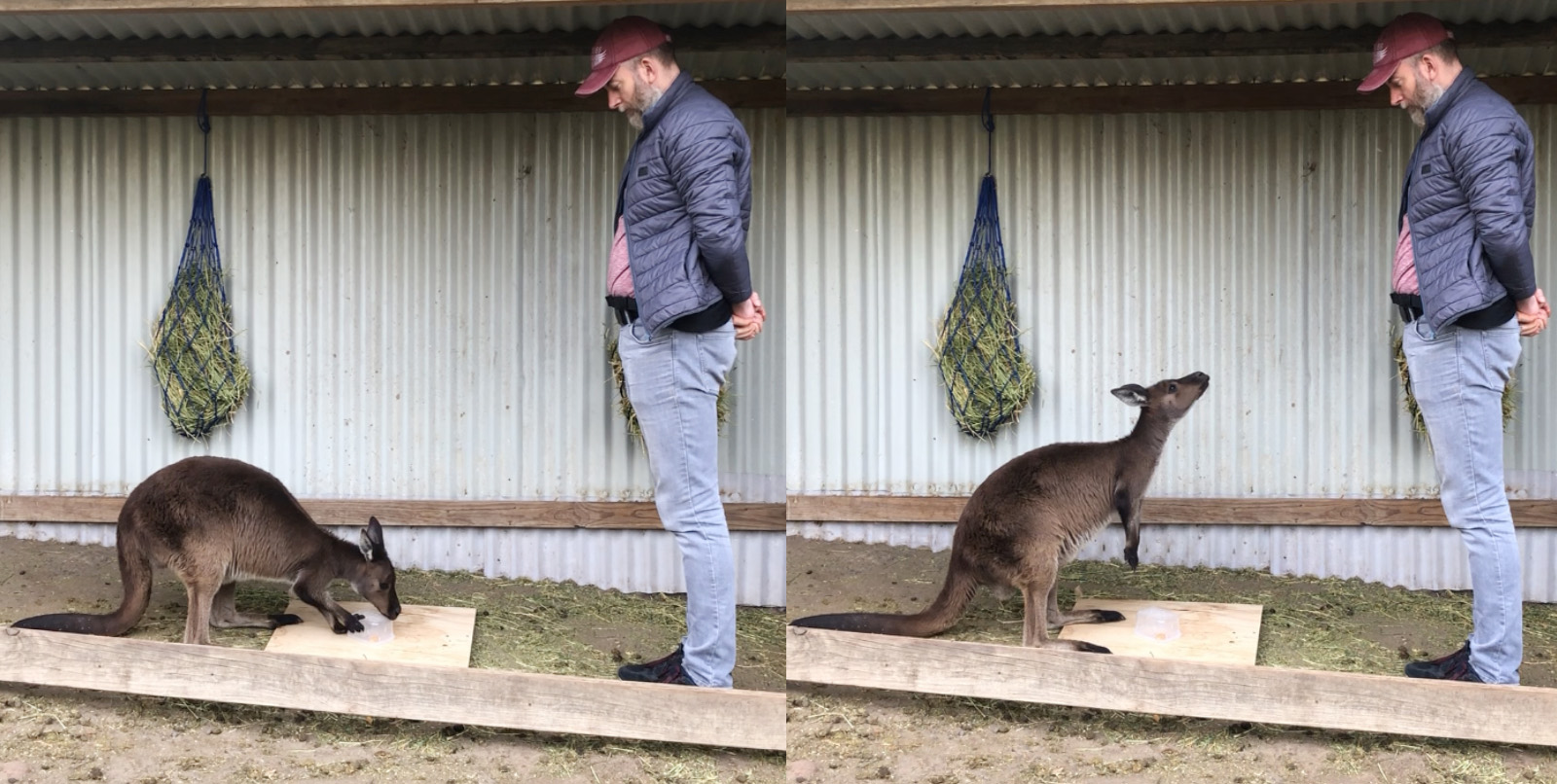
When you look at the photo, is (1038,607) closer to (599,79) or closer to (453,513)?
(599,79)

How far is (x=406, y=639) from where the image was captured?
17.0 ft

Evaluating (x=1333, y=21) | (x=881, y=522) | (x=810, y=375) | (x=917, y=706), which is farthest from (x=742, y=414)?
(x=1333, y=21)

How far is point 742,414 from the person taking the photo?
21.4 ft

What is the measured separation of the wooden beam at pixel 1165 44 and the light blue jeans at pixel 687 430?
2163mm

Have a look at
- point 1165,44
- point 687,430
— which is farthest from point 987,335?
point 687,430

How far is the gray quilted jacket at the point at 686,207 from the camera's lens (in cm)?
384

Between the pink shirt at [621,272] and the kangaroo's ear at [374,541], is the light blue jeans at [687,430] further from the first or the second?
the kangaroo's ear at [374,541]

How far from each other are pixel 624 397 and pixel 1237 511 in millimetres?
3124

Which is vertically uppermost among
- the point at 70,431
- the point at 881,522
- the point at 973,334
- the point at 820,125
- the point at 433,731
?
the point at 820,125

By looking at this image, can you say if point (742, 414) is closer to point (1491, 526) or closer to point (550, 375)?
point (550, 375)

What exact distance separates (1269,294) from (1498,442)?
234 centimetres

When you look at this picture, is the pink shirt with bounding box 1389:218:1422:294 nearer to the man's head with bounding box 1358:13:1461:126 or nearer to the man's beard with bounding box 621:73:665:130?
the man's head with bounding box 1358:13:1461:126

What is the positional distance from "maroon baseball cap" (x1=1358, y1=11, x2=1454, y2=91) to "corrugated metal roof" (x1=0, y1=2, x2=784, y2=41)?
2292mm

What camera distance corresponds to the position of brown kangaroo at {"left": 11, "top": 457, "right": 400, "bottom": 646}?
4.93m
